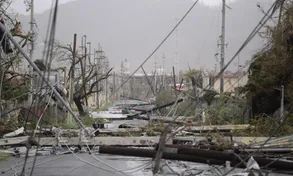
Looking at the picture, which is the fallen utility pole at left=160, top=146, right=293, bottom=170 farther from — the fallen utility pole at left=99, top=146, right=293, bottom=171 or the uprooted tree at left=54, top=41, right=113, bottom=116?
the uprooted tree at left=54, top=41, right=113, bottom=116

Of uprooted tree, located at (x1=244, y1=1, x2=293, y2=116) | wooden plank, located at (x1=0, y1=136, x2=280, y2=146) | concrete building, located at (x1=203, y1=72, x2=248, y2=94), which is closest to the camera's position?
concrete building, located at (x1=203, y1=72, x2=248, y2=94)

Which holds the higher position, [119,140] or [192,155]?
[192,155]

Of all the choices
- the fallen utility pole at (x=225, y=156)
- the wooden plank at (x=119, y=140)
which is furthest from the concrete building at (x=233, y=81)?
the wooden plank at (x=119, y=140)

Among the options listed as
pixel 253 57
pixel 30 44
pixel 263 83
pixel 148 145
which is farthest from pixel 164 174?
pixel 30 44

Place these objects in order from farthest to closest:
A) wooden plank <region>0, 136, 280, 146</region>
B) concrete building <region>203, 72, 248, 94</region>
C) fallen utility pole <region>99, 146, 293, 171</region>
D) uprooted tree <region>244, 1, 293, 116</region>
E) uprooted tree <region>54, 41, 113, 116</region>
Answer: uprooted tree <region>54, 41, 113, 116</region> < uprooted tree <region>244, 1, 293, 116</region> < wooden plank <region>0, 136, 280, 146</region> < concrete building <region>203, 72, 248, 94</region> < fallen utility pole <region>99, 146, 293, 171</region>

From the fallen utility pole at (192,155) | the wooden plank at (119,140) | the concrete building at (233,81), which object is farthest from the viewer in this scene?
the wooden plank at (119,140)

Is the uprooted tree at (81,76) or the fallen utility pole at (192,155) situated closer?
the fallen utility pole at (192,155)

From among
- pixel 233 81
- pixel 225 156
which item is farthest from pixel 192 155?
pixel 233 81

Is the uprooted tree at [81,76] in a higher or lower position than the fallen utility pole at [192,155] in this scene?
higher

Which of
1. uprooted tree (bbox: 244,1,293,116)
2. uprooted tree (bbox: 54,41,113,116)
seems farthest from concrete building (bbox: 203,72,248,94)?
uprooted tree (bbox: 54,41,113,116)

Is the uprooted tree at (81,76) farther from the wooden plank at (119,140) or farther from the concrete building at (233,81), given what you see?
the wooden plank at (119,140)

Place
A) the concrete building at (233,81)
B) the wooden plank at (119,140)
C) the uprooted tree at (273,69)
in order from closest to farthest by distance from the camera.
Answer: the concrete building at (233,81)
the wooden plank at (119,140)
the uprooted tree at (273,69)

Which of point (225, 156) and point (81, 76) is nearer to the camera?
point (225, 156)

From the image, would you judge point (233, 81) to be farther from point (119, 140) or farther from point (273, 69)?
point (119, 140)
